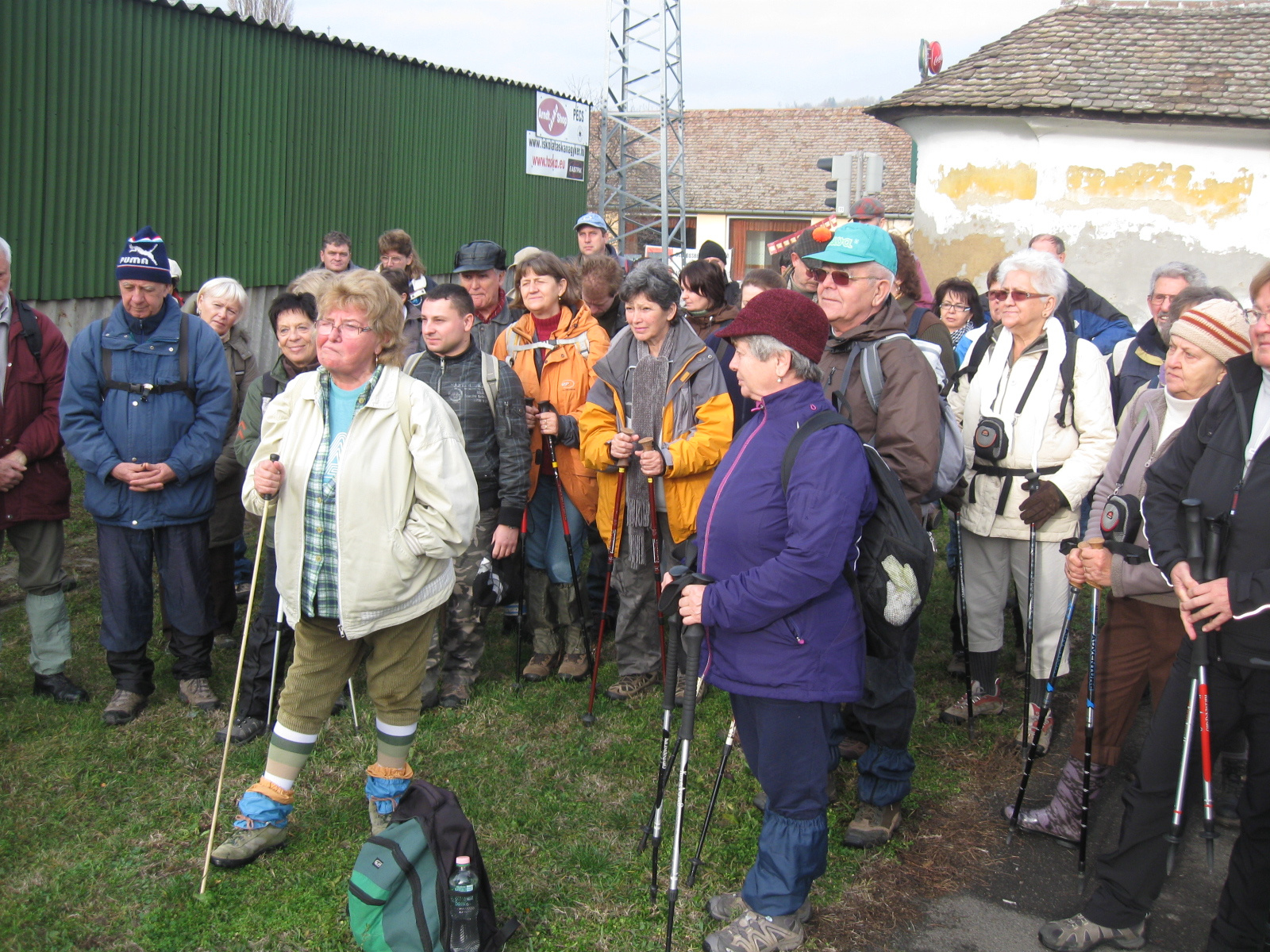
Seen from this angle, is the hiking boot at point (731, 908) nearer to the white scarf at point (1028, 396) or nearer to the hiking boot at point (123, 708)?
the white scarf at point (1028, 396)

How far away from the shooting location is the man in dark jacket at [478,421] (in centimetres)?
504

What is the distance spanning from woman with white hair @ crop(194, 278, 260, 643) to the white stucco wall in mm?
13078

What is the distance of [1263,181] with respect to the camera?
14523 mm

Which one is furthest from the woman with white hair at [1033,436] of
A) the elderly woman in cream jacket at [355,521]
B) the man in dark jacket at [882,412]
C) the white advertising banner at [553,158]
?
the white advertising banner at [553,158]

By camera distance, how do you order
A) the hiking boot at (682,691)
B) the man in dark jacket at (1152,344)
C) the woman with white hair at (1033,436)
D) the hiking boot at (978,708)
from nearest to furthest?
the woman with white hair at (1033,436) → the man in dark jacket at (1152,344) → the hiking boot at (682,691) → the hiking boot at (978,708)

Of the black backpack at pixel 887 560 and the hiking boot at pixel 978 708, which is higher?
the black backpack at pixel 887 560

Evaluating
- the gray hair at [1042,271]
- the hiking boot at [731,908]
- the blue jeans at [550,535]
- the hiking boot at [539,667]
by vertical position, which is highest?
the gray hair at [1042,271]

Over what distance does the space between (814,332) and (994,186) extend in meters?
14.4

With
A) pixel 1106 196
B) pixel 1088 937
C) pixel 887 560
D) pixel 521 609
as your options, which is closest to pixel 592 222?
pixel 521 609

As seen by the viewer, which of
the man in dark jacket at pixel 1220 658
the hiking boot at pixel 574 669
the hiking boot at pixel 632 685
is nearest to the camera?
the man in dark jacket at pixel 1220 658

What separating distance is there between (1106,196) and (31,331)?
577 inches

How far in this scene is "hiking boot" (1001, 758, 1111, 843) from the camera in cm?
420

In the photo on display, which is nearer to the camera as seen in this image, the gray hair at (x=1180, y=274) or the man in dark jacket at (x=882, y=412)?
the man in dark jacket at (x=882, y=412)

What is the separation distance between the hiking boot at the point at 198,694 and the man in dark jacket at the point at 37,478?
1.66ft
